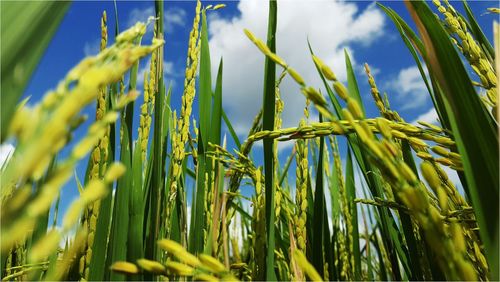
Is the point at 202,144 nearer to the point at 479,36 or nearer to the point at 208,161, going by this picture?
the point at 208,161

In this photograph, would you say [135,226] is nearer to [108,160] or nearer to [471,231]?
[108,160]

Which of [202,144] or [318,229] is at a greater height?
[202,144]

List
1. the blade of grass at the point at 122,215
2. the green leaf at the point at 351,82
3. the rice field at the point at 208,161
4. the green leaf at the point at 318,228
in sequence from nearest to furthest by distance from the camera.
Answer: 1. the rice field at the point at 208,161
2. the blade of grass at the point at 122,215
3. the green leaf at the point at 318,228
4. the green leaf at the point at 351,82

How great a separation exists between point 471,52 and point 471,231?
1.06 ft

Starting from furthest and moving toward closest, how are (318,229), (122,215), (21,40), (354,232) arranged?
1. (354,232)
2. (318,229)
3. (122,215)
4. (21,40)

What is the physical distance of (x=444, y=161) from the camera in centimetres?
69

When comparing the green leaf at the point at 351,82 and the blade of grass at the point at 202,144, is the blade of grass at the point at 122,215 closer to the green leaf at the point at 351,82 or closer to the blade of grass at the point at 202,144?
the blade of grass at the point at 202,144

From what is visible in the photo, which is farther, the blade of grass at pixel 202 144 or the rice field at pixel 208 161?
the blade of grass at pixel 202 144

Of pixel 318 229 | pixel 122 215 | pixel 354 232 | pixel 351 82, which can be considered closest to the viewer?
pixel 122 215

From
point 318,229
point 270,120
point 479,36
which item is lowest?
point 318,229

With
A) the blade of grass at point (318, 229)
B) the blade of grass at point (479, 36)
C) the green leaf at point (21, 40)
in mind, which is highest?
the blade of grass at point (479, 36)

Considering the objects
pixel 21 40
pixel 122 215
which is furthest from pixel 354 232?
pixel 21 40

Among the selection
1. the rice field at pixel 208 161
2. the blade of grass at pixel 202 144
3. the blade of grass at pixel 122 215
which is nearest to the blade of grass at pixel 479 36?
the rice field at pixel 208 161

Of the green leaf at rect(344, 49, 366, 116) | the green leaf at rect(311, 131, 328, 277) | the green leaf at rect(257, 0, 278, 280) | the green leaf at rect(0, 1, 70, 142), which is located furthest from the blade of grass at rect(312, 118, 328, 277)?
the green leaf at rect(0, 1, 70, 142)
